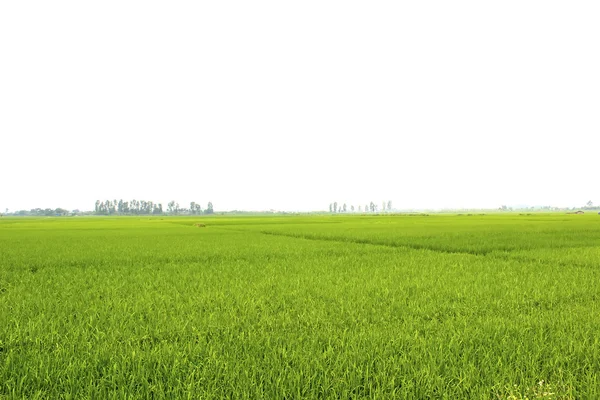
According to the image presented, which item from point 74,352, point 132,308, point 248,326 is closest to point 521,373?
point 248,326

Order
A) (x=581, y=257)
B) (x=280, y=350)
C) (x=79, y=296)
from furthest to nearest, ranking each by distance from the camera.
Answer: (x=581, y=257) → (x=79, y=296) → (x=280, y=350)

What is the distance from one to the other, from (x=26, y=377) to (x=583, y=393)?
193 inches

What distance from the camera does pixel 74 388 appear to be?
123 inches

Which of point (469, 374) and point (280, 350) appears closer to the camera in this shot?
point (469, 374)

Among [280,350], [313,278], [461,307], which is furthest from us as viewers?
[313,278]

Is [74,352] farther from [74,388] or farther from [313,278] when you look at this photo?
[313,278]

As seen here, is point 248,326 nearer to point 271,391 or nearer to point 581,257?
point 271,391

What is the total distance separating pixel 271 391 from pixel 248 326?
1.85m

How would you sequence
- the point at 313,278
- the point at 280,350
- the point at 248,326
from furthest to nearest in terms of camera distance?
1. the point at 313,278
2. the point at 248,326
3. the point at 280,350

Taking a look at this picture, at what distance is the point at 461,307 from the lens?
18.8 ft

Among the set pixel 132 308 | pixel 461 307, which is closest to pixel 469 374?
pixel 461 307

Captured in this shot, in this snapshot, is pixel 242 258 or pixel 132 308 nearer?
pixel 132 308

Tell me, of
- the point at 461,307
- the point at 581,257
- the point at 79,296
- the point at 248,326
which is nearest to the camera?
the point at 248,326

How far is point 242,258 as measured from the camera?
12.9 m
